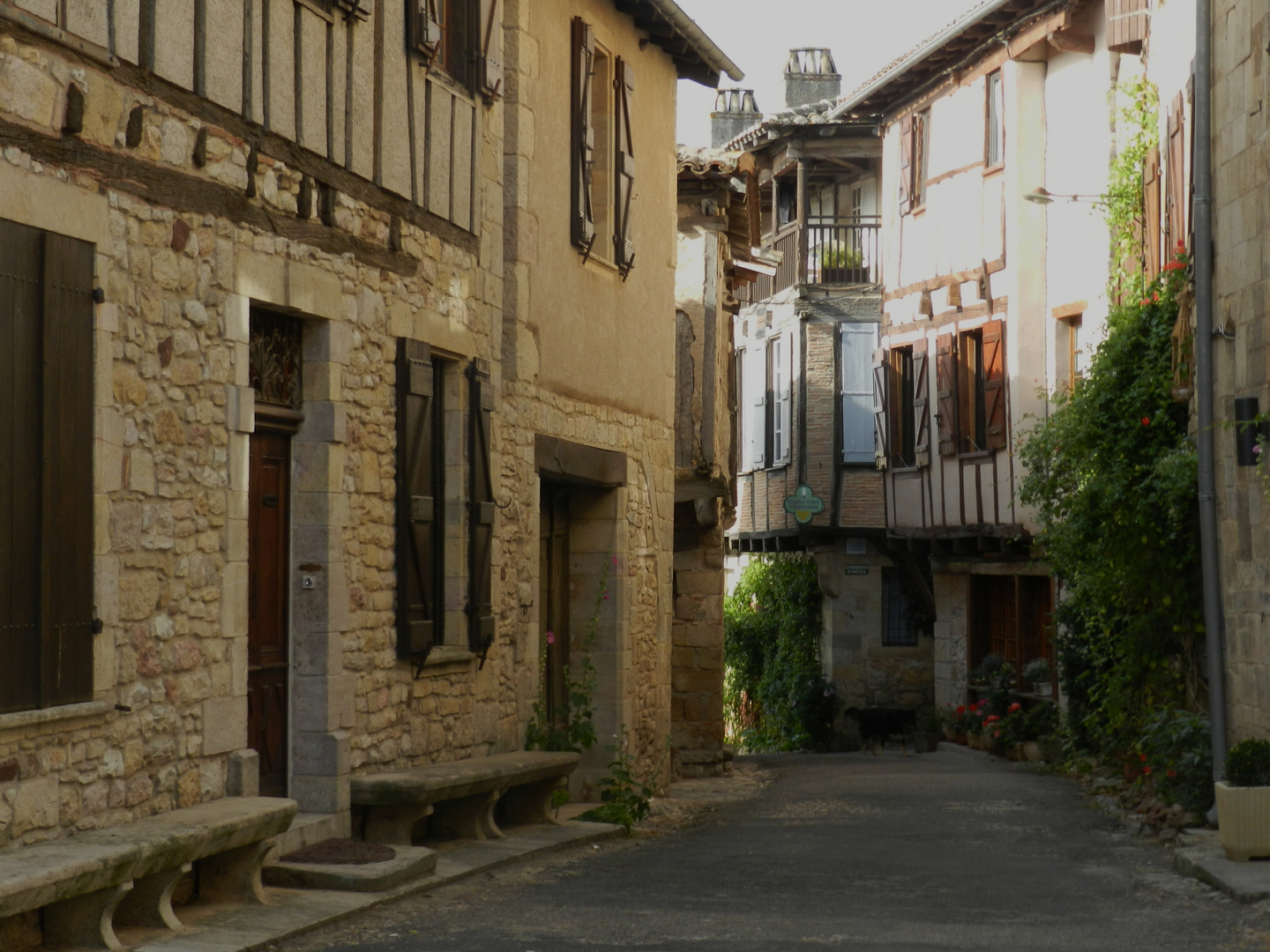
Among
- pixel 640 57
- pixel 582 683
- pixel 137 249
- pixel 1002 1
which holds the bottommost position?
pixel 582 683

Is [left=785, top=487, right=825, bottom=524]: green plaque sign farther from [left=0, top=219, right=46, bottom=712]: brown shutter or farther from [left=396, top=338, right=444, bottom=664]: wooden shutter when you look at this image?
[left=0, top=219, right=46, bottom=712]: brown shutter

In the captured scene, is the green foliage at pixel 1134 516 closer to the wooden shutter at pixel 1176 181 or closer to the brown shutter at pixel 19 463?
the wooden shutter at pixel 1176 181

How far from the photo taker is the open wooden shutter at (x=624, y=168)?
11344 millimetres

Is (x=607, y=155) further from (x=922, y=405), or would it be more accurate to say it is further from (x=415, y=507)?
(x=922, y=405)

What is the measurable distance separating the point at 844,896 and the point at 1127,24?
27.2 ft

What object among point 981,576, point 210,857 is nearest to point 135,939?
point 210,857

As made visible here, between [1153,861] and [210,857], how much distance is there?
4572 millimetres

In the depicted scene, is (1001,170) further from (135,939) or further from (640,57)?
(135,939)

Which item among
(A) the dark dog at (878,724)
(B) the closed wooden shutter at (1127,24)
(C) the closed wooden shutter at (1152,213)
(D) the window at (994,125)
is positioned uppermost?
(D) the window at (994,125)

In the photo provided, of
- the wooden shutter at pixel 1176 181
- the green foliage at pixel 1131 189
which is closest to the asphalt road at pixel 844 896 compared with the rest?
the wooden shutter at pixel 1176 181

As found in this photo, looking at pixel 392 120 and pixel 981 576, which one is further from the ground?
pixel 392 120

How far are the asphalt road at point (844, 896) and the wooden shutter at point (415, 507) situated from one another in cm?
126

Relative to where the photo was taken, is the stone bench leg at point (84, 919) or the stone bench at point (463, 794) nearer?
the stone bench leg at point (84, 919)

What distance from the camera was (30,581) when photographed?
17.3 feet
